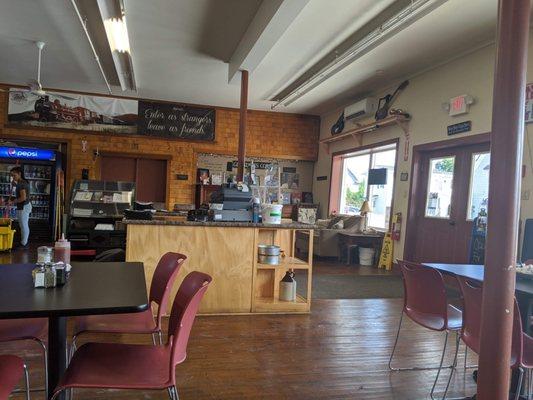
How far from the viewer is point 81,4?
4.80 meters

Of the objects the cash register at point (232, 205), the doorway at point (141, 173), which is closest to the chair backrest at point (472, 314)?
the cash register at point (232, 205)

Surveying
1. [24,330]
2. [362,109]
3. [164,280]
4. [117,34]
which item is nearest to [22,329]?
[24,330]

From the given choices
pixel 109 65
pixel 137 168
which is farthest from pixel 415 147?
pixel 137 168

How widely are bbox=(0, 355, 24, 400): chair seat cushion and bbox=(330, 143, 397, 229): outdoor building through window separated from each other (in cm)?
680

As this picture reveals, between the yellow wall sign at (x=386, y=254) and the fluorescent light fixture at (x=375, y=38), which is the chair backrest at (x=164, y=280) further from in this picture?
the yellow wall sign at (x=386, y=254)

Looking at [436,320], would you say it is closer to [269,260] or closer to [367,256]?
[269,260]

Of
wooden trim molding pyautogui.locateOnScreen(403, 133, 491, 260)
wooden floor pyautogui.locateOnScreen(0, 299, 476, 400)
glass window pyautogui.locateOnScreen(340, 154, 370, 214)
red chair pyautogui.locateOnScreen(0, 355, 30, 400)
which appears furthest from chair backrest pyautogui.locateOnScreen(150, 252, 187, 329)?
glass window pyautogui.locateOnScreen(340, 154, 370, 214)

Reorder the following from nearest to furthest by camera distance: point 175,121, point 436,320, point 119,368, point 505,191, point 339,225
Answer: point 505,191
point 119,368
point 436,320
point 339,225
point 175,121

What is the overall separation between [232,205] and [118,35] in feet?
9.95

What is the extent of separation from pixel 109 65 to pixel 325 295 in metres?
5.52

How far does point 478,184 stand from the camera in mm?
5652

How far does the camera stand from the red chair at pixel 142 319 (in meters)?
2.18

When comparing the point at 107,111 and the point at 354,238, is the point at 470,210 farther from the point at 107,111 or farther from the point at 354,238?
the point at 107,111

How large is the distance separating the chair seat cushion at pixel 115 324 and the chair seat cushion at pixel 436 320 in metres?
1.76
